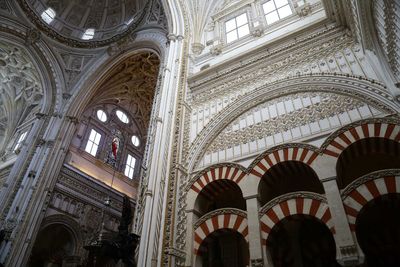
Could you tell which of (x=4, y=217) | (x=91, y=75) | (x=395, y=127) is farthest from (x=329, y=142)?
(x=91, y=75)

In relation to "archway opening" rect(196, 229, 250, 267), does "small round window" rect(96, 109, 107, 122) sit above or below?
above

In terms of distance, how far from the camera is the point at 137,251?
6012 millimetres

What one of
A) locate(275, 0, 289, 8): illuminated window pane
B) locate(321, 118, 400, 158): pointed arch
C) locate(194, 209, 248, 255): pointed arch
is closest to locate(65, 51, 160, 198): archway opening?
locate(275, 0, 289, 8): illuminated window pane

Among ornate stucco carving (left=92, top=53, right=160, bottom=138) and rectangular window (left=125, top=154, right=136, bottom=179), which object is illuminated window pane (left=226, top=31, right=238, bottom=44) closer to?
ornate stucco carving (left=92, top=53, right=160, bottom=138)

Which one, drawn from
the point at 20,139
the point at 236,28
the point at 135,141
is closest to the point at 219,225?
the point at 236,28

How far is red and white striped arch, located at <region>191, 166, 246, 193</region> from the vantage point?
6559mm

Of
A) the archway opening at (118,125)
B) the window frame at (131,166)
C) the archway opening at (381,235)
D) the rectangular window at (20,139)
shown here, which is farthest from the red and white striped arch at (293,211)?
the rectangular window at (20,139)

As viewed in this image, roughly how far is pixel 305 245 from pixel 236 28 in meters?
7.95

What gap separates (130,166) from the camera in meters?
16.3

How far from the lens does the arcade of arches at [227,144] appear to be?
5551mm

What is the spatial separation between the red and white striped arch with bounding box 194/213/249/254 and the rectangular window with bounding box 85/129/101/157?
9.84 meters

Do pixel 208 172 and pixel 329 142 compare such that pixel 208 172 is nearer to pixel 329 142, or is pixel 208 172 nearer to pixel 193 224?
pixel 193 224

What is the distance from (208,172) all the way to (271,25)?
5.64 meters

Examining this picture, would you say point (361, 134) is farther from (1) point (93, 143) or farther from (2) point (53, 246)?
(1) point (93, 143)
